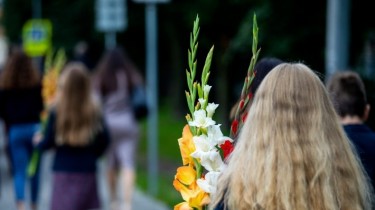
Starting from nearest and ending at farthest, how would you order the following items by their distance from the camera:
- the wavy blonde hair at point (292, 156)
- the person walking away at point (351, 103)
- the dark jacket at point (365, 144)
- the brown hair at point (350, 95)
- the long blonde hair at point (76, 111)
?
the wavy blonde hair at point (292, 156), the dark jacket at point (365, 144), the person walking away at point (351, 103), the brown hair at point (350, 95), the long blonde hair at point (76, 111)

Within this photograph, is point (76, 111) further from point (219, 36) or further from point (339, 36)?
point (219, 36)

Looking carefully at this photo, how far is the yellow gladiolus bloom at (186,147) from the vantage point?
11.7ft

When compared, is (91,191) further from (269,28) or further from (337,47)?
(269,28)

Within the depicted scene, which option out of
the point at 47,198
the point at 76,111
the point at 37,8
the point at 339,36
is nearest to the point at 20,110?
the point at 76,111

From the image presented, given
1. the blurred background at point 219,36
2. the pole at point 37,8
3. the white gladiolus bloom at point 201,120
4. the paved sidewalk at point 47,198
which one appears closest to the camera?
the white gladiolus bloom at point 201,120

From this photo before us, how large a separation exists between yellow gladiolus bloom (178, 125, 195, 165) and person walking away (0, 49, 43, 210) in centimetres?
688

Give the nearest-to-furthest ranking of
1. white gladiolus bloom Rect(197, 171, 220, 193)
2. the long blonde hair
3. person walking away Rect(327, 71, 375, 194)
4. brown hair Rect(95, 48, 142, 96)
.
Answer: white gladiolus bloom Rect(197, 171, 220, 193) < person walking away Rect(327, 71, 375, 194) < the long blonde hair < brown hair Rect(95, 48, 142, 96)

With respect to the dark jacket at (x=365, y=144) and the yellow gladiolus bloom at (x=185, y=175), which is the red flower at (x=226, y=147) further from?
the dark jacket at (x=365, y=144)

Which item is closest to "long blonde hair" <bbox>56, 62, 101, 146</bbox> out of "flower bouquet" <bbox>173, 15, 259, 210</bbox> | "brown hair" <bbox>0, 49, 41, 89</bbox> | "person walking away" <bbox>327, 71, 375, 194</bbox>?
"brown hair" <bbox>0, 49, 41, 89</bbox>

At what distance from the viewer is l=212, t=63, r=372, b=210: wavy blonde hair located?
124 inches

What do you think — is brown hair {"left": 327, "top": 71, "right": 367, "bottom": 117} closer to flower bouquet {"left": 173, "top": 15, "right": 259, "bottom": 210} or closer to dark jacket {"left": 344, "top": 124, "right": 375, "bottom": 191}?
dark jacket {"left": 344, "top": 124, "right": 375, "bottom": 191}

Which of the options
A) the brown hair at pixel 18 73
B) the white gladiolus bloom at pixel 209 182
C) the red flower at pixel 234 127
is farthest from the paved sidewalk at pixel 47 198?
the white gladiolus bloom at pixel 209 182

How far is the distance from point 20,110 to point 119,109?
3.89ft

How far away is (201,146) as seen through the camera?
11.6ft
